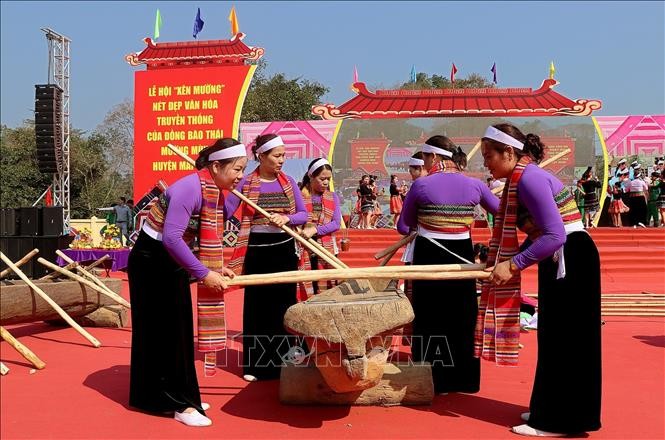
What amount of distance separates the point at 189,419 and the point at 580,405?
1866 millimetres

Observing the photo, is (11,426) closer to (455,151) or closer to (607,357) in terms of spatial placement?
(455,151)

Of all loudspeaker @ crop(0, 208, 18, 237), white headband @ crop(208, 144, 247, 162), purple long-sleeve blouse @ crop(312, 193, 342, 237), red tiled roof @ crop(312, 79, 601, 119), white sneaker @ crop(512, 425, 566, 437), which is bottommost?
white sneaker @ crop(512, 425, 566, 437)

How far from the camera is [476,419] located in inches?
129

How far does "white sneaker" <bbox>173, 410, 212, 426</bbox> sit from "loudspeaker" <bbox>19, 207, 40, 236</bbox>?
683 cm

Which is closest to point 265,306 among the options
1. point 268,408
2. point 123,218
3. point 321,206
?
point 268,408

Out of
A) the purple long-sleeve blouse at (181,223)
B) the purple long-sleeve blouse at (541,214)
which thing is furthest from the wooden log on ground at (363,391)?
the purple long-sleeve blouse at (541,214)

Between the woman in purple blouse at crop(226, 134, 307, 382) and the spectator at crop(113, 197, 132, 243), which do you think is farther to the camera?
the spectator at crop(113, 197, 132, 243)

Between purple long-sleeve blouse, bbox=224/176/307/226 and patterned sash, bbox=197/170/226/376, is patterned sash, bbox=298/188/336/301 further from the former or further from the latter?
patterned sash, bbox=197/170/226/376

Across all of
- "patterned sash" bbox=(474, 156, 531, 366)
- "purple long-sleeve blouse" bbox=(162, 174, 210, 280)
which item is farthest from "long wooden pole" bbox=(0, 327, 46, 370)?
"patterned sash" bbox=(474, 156, 531, 366)

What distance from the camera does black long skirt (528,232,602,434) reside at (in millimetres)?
2980

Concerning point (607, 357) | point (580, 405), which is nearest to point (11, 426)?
point (580, 405)

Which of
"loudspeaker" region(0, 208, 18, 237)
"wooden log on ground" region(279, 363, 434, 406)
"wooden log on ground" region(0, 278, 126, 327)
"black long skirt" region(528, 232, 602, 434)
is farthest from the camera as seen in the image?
"loudspeaker" region(0, 208, 18, 237)

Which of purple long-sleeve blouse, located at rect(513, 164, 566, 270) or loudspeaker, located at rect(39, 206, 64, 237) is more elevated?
purple long-sleeve blouse, located at rect(513, 164, 566, 270)

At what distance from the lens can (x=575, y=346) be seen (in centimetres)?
299
